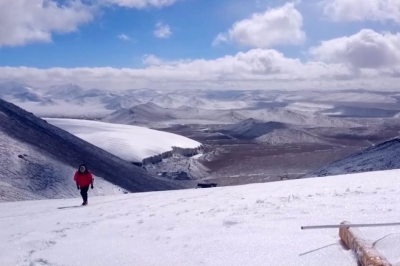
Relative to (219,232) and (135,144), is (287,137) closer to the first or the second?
(135,144)

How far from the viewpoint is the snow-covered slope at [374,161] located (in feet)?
64.7

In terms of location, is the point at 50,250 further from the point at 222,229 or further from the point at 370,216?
the point at 370,216

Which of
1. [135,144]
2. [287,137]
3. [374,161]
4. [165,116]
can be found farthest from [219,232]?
[165,116]

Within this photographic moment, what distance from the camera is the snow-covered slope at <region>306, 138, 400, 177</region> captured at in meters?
19.7

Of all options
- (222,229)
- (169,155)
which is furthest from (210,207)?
(169,155)

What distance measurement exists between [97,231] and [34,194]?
10662 mm

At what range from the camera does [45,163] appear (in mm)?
19953

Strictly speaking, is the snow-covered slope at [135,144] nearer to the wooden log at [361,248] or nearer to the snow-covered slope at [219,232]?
the snow-covered slope at [219,232]

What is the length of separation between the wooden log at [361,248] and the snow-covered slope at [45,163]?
43.7ft

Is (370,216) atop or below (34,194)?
atop

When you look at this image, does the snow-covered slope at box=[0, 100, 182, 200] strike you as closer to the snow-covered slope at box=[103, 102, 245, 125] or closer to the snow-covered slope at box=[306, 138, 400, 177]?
the snow-covered slope at box=[306, 138, 400, 177]

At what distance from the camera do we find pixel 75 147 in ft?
85.8

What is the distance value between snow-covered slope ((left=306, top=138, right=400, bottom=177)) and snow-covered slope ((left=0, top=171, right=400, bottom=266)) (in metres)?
10.5

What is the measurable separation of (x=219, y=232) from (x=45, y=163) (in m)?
14.9
